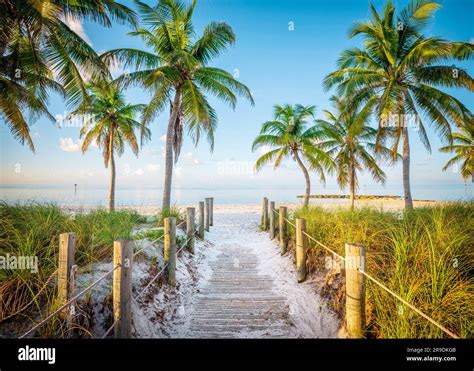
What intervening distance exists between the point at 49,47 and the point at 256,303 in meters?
8.02

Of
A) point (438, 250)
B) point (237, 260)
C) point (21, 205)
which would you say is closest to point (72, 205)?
point (21, 205)

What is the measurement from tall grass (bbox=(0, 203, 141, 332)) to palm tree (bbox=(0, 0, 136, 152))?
355cm

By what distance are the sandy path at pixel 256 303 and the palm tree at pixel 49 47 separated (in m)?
6.31

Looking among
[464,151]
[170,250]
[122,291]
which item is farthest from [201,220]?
[464,151]

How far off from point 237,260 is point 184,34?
8.50 metres

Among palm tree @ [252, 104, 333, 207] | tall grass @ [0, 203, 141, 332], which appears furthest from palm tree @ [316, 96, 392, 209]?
tall grass @ [0, 203, 141, 332]

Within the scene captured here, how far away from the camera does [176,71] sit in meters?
8.09

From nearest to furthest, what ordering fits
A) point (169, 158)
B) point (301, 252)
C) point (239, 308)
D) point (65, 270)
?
point (65, 270), point (239, 308), point (301, 252), point (169, 158)

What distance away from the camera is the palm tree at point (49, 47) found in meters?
5.22

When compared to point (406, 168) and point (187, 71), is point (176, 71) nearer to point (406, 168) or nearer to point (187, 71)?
point (187, 71)

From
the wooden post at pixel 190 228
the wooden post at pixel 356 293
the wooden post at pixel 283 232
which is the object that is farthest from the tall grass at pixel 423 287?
the wooden post at pixel 190 228

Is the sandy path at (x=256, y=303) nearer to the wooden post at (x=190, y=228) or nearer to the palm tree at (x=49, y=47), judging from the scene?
the wooden post at (x=190, y=228)

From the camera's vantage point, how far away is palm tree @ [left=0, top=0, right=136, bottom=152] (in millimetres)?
5219

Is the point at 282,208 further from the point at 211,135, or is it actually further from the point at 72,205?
the point at 72,205
